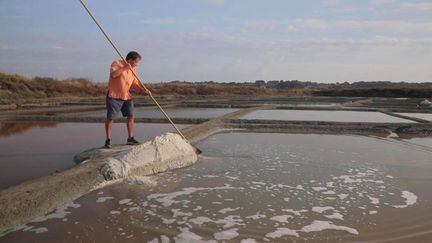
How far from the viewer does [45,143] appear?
6.55m

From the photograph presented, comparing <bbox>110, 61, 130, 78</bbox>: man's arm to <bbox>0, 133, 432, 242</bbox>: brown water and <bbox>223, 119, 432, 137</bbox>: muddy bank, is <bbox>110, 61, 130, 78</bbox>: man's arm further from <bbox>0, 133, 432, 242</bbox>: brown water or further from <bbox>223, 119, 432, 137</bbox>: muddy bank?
<bbox>223, 119, 432, 137</bbox>: muddy bank

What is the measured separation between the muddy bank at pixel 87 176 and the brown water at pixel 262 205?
0.13 meters

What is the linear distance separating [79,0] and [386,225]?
3.76 m

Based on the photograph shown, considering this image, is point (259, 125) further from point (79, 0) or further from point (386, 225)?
point (386, 225)

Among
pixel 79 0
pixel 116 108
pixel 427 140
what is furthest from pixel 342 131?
pixel 79 0

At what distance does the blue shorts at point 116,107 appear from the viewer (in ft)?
17.9

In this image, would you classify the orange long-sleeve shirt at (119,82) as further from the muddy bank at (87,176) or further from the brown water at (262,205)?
the brown water at (262,205)

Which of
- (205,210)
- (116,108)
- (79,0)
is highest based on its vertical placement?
(79,0)

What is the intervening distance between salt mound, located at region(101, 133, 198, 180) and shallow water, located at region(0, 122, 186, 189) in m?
0.72

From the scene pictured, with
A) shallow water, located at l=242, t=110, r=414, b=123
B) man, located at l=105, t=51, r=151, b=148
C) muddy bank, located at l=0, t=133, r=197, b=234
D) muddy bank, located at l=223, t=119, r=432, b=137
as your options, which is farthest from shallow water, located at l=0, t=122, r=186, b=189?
shallow water, located at l=242, t=110, r=414, b=123

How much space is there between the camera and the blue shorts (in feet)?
17.9

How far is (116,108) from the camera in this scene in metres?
5.53

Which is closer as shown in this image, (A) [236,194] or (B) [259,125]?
(A) [236,194]

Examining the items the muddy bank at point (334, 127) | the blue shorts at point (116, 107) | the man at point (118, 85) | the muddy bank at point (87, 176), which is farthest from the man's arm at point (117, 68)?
the muddy bank at point (334, 127)
